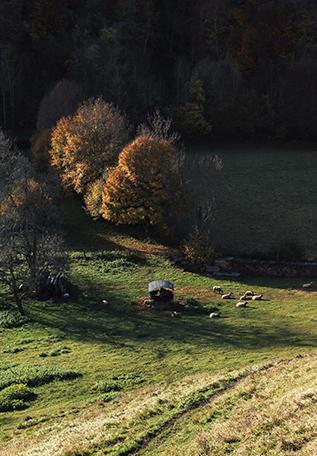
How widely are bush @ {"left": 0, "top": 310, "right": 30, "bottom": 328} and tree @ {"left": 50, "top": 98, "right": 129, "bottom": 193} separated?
2959cm

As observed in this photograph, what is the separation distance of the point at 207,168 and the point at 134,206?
23.4 m

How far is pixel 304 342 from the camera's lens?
A: 37.1 metres

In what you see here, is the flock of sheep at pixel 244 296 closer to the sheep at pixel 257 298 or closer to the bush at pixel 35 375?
the sheep at pixel 257 298

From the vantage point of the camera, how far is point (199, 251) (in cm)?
6009

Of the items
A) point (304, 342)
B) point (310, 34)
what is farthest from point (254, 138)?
point (304, 342)

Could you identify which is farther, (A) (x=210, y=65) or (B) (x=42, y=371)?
(A) (x=210, y=65)

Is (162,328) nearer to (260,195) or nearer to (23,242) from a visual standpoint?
(23,242)

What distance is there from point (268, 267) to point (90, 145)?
27960 mm

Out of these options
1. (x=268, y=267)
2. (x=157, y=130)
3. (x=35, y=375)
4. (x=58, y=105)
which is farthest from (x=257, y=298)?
(x=58, y=105)

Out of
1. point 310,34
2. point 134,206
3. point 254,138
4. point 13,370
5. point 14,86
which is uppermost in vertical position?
point 310,34

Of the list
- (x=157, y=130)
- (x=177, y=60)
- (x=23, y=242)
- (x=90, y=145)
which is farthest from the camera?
(x=177, y=60)

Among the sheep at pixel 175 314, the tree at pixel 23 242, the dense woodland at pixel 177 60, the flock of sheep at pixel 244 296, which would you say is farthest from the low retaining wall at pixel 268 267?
the dense woodland at pixel 177 60

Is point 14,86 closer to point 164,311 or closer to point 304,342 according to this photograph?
point 164,311

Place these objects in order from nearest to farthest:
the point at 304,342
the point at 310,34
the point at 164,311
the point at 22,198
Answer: the point at 304,342 < the point at 164,311 < the point at 22,198 < the point at 310,34
